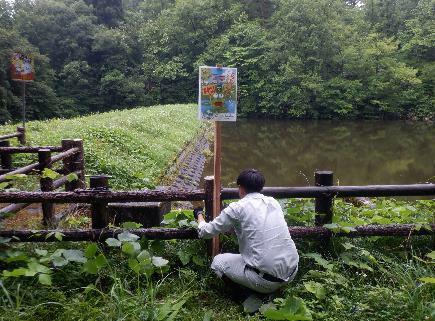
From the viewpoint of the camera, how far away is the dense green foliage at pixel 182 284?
331cm

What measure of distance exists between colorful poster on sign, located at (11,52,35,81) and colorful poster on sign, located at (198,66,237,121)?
24.5 ft

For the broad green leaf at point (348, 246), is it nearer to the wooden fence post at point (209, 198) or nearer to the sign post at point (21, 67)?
the wooden fence post at point (209, 198)

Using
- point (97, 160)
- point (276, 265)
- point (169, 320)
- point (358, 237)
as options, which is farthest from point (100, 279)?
point (97, 160)

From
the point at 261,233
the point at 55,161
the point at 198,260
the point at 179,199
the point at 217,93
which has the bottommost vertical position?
the point at 198,260

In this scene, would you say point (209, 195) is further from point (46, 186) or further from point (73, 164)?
point (73, 164)

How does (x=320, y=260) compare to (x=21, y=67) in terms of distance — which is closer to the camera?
(x=320, y=260)

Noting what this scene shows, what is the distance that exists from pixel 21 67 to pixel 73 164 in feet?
13.3

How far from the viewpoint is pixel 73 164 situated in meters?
7.19

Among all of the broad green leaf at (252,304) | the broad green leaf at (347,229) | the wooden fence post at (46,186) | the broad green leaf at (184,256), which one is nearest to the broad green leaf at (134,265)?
the broad green leaf at (184,256)

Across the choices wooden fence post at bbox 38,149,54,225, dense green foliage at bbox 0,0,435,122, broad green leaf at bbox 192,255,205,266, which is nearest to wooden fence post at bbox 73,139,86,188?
Answer: wooden fence post at bbox 38,149,54,225

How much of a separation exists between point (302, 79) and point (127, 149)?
86.6 ft

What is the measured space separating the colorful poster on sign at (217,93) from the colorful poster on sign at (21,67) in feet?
24.5

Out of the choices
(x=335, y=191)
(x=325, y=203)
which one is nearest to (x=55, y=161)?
(x=325, y=203)

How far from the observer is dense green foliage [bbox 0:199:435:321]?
3314 millimetres
